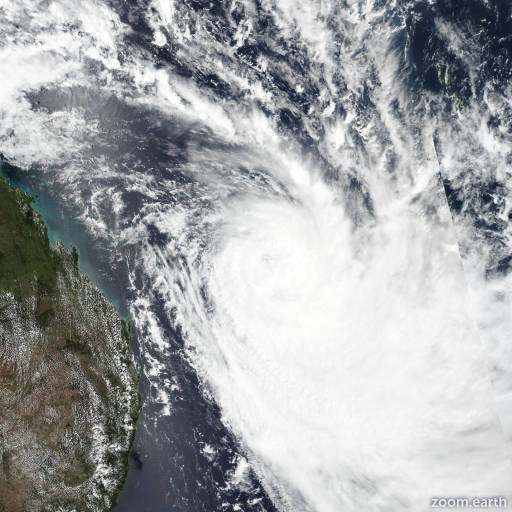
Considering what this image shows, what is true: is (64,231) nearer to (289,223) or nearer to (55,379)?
(55,379)

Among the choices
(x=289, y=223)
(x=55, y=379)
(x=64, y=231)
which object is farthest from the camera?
(x=64, y=231)

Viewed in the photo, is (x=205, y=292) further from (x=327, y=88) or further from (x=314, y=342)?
(x=327, y=88)

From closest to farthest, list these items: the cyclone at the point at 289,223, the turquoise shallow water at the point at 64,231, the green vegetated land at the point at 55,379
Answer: the cyclone at the point at 289,223 < the green vegetated land at the point at 55,379 < the turquoise shallow water at the point at 64,231

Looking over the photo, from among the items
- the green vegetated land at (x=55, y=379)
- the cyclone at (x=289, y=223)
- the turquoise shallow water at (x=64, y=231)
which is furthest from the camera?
the turquoise shallow water at (x=64, y=231)

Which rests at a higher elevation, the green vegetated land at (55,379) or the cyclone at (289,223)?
the cyclone at (289,223)

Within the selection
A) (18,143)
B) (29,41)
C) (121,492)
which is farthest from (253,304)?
(29,41)

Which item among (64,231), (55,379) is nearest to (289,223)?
(64,231)

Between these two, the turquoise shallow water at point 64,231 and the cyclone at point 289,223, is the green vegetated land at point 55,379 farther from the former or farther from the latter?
the cyclone at point 289,223

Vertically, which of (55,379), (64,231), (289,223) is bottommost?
(55,379)

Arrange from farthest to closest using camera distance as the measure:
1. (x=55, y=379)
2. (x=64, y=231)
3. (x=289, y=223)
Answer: (x=64, y=231)
(x=55, y=379)
(x=289, y=223)

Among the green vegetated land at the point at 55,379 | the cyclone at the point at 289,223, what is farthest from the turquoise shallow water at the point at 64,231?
the green vegetated land at the point at 55,379
